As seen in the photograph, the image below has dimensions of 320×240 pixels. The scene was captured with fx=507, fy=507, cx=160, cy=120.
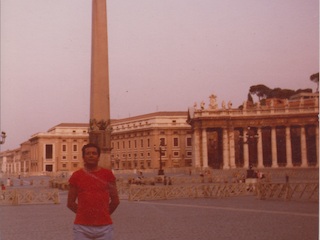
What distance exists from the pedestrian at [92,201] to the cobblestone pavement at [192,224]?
16.6 ft

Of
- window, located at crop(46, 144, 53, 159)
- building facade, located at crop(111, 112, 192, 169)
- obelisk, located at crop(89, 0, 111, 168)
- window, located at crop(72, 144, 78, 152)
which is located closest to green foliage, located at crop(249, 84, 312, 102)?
building facade, located at crop(111, 112, 192, 169)

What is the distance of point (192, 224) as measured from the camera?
502 inches

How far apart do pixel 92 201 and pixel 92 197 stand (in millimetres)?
42

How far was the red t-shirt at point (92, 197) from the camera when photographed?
211 inches

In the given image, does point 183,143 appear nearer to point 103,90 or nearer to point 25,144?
point 25,144

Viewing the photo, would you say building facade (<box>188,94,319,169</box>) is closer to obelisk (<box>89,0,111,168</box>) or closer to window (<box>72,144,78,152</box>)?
window (<box>72,144,78,152</box>)

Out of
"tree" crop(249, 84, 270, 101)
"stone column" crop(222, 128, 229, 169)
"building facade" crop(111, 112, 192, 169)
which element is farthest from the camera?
"tree" crop(249, 84, 270, 101)

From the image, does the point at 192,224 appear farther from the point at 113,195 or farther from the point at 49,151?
the point at 49,151

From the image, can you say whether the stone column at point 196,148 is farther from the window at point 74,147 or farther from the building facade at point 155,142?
the window at point 74,147

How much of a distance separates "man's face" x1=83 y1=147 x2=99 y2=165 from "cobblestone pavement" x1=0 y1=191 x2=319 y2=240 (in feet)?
16.7

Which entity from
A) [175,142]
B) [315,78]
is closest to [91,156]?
[315,78]

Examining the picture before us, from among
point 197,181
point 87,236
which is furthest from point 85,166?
point 197,181

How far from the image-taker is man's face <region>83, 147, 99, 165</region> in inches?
219

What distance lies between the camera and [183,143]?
101 m
